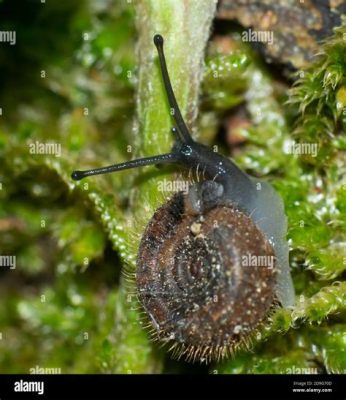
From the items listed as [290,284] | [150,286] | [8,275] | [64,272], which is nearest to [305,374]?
[290,284]

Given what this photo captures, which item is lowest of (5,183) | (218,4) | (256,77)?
(5,183)

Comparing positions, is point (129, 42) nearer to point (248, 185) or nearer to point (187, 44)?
point (187, 44)

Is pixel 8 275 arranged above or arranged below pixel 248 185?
below

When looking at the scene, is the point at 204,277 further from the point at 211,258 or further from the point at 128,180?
the point at 128,180

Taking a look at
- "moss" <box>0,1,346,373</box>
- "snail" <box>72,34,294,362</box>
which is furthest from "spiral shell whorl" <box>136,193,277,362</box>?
"moss" <box>0,1,346,373</box>

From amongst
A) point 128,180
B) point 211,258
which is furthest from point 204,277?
point 128,180

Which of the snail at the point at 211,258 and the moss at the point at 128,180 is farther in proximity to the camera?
the moss at the point at 128,180

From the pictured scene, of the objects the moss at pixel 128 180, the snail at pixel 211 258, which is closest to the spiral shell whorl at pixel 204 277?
the snail at pixel 211 258

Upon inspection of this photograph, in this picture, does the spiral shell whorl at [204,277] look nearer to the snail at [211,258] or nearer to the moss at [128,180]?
the snail at [211,258]
